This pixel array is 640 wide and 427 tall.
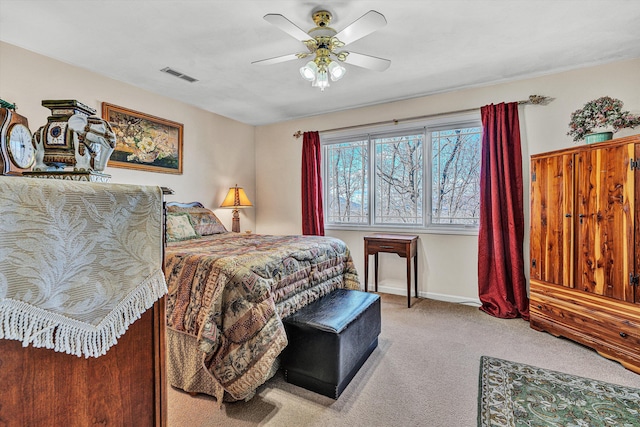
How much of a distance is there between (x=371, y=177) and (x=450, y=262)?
147cm

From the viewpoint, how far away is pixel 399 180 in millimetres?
3883

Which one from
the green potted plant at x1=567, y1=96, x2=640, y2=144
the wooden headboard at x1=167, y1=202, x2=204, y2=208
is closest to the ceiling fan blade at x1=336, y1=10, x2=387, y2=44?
the green potted plant at x1=567, y1=96, x2=640, y2=144

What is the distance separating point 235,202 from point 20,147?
3462 mm

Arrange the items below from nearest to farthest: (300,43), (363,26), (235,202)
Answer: (363,26) → (300,43) → (235,202)

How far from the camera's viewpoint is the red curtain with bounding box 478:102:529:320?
3045mm

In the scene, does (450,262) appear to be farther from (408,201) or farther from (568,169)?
(568,169)

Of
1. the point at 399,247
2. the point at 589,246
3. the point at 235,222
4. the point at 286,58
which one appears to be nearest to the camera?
the point at 286,58

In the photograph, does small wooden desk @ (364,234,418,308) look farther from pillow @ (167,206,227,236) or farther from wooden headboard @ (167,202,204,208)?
wooden headboard @ (167,202,204,208)

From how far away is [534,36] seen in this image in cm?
236

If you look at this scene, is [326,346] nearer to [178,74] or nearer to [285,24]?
[285,24]

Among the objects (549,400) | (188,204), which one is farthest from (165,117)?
(549,400)

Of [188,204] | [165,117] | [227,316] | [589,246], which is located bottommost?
[227,316]

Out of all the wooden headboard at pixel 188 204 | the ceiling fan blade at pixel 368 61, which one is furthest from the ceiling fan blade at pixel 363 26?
the wooden headboard at pixel 188 204

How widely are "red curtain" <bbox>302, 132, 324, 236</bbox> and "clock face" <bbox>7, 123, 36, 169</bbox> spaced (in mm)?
3517
